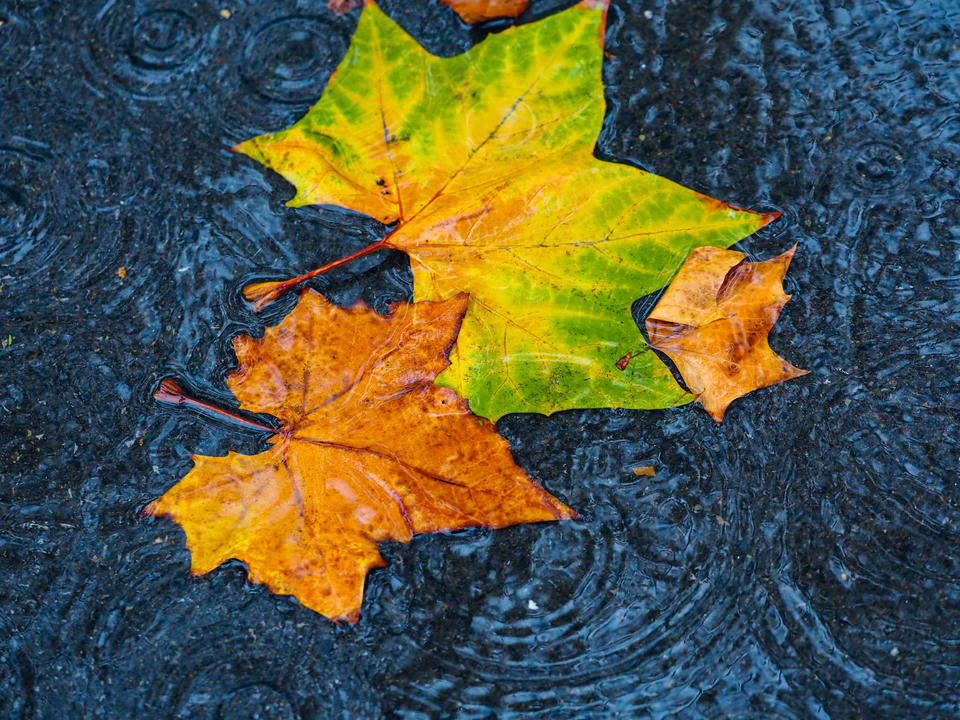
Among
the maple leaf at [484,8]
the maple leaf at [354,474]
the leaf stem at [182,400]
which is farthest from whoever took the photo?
the maple leaf at [484,8]

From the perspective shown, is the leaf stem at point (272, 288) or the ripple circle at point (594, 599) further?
the leaf stem at point (272, 288)

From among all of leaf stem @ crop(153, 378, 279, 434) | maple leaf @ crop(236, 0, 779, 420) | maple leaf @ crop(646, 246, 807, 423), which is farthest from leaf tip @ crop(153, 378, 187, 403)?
maple leaf @ crop(646, 246, 807, 423)

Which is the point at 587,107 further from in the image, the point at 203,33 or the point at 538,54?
the point at 203,33

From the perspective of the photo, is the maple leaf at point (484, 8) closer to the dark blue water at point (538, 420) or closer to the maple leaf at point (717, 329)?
the dark blue water at point (538, 420)

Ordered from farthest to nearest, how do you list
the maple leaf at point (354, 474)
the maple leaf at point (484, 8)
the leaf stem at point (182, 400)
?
the maple leaf at point (484, 8)
the leaf stem at point (182, 400)
the maple leaf at point (354, 474)

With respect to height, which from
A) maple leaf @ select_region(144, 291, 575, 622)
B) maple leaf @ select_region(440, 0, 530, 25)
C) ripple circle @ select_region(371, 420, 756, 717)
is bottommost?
ripple circle @ select_region(371, 420, 756, 717)

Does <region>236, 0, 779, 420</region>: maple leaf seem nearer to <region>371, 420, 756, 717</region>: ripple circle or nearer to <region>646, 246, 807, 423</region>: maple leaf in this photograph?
<region>646, 246, 807, 423</region>: maple leaf

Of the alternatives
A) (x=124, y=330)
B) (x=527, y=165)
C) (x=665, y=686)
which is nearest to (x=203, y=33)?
(x=124, y=330)

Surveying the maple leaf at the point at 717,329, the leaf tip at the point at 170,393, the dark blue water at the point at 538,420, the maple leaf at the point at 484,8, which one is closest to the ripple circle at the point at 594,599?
the dark blue water at the point at 538,420
